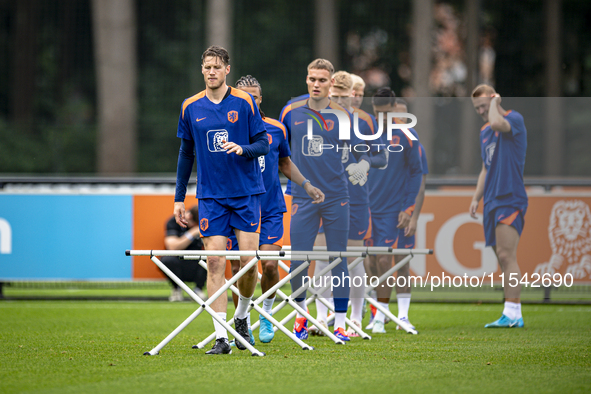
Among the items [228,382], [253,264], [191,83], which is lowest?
[228,382]

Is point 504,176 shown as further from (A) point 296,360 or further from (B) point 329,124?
(A) point 296,360

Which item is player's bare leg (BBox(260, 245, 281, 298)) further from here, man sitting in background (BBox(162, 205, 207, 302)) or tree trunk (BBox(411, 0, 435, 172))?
tree trunk (BBox(411, 0, 435, 172))

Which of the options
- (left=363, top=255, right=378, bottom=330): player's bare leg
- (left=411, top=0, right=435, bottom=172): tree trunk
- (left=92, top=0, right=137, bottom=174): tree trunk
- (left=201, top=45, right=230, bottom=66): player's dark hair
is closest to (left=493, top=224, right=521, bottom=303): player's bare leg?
(left=363, top=255, right=378, bottom=330): player's bare leg

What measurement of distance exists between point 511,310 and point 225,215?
3434mm

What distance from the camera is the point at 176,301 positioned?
9.88 m

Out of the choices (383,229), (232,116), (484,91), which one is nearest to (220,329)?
(232,116)

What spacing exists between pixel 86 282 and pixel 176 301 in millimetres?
1184

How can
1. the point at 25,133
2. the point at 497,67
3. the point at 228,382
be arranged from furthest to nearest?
the point at 497,67 → the point at 25,133 → the point at 228,382

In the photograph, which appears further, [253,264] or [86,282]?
[86,282]

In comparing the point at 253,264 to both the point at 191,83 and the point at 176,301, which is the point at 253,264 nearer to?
the point at 176,301

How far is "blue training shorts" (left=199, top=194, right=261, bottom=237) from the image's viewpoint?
546 centimetres

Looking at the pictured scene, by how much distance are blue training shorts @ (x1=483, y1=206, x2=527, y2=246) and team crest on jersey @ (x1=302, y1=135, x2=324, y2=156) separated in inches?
84.3

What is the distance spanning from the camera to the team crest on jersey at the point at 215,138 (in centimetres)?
545

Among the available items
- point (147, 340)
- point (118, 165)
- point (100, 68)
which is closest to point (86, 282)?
point (147, 340)
